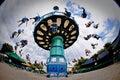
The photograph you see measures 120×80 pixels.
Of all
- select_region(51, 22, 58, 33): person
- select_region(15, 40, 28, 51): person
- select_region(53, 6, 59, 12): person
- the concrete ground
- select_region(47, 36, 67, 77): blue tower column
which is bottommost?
the concrete ground

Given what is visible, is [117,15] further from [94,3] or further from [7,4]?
[7,4]

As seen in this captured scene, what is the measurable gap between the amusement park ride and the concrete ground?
0.28ft

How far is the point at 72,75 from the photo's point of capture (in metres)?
1.53

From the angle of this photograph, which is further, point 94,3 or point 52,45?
point 52,45

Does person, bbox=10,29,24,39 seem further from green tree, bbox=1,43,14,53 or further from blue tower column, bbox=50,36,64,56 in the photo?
blue tower column, bbox=50,36,64,56

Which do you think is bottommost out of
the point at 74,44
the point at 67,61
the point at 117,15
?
the point at 67,61

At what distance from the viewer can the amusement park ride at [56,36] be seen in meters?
1.50

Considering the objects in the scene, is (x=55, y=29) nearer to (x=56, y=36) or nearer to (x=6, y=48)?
(x=56, y=36)

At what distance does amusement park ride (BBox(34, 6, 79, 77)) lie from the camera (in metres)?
1.50

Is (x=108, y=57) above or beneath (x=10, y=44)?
beneath

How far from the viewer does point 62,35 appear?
155 centimetres

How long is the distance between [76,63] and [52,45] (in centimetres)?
20

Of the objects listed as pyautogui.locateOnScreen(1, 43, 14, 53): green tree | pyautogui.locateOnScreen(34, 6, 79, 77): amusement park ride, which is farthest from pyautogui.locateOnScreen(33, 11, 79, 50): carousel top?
pyautogui.locateOnScreen(1, 43, 14, 53): green tree

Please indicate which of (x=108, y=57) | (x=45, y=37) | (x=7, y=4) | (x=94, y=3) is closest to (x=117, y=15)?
(x=94, y=3)
